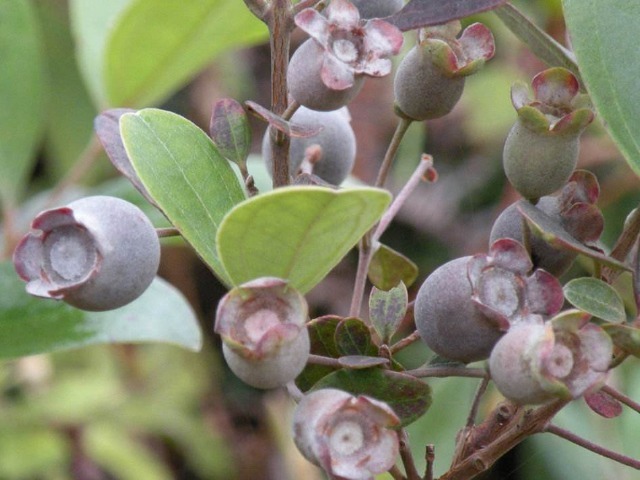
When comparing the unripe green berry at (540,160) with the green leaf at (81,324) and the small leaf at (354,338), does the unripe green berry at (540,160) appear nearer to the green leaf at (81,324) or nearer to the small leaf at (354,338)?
the small leaf at (354,338)

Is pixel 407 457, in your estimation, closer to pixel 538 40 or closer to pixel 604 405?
pixel 604 405

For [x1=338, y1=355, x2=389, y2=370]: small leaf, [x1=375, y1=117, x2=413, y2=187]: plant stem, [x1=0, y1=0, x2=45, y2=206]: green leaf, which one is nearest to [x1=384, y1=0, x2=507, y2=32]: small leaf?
[x1=375, y1=117, x2=413, y2=187]: plant stem

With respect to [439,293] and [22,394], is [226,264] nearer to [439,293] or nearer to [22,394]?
[439,293]

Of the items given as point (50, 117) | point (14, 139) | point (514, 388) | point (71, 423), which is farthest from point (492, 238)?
point (50, 117)

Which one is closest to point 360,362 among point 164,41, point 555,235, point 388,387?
point 388,387

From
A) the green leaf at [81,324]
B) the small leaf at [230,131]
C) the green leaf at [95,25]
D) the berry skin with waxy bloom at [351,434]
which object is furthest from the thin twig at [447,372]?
the green leaf at [95,25]

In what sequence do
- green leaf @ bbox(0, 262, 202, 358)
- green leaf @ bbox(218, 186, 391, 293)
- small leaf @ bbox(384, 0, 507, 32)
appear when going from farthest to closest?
1. green leaf @ bbox(0, 262, 202, 358)
2. small leaf @ bbox(384, 0, 507, 32)
3. green leaf @ bbox(218, 186, 391, 293)

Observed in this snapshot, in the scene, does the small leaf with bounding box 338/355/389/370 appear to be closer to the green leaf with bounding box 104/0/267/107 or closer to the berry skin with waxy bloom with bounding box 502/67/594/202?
the berry skin with waxy bloom with bounding box 502/67/594/202
